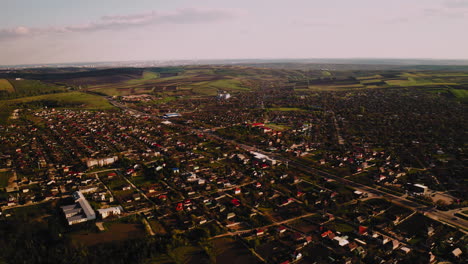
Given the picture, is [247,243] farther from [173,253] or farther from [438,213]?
[438,213]

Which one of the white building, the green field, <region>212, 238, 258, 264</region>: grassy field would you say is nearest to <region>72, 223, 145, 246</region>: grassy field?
<region>212, 238, 258, 264</region>: grassy field

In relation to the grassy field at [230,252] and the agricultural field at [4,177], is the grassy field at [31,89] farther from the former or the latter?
the grassy field at [230,252]

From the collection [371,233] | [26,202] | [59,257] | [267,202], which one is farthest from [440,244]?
[26,202]

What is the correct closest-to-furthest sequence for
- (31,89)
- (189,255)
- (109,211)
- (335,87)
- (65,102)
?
(189,255)
(109,211)
(65,102)
(31,89)
(335,87)

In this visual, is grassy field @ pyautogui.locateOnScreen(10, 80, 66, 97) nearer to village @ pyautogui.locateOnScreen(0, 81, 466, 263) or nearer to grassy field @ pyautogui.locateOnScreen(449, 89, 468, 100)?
village @ pyautogui.locateOnScreen(0, 81, 466, 263)

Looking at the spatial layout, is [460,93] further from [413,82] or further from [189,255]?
[189,255]

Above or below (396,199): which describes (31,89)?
above

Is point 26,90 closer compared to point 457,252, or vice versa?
point 457,252

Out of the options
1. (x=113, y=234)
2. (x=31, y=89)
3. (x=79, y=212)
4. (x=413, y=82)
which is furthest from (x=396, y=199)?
(x=31, y=89)

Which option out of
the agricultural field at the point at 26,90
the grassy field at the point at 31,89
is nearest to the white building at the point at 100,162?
the agricultural field at the point at 26,90
